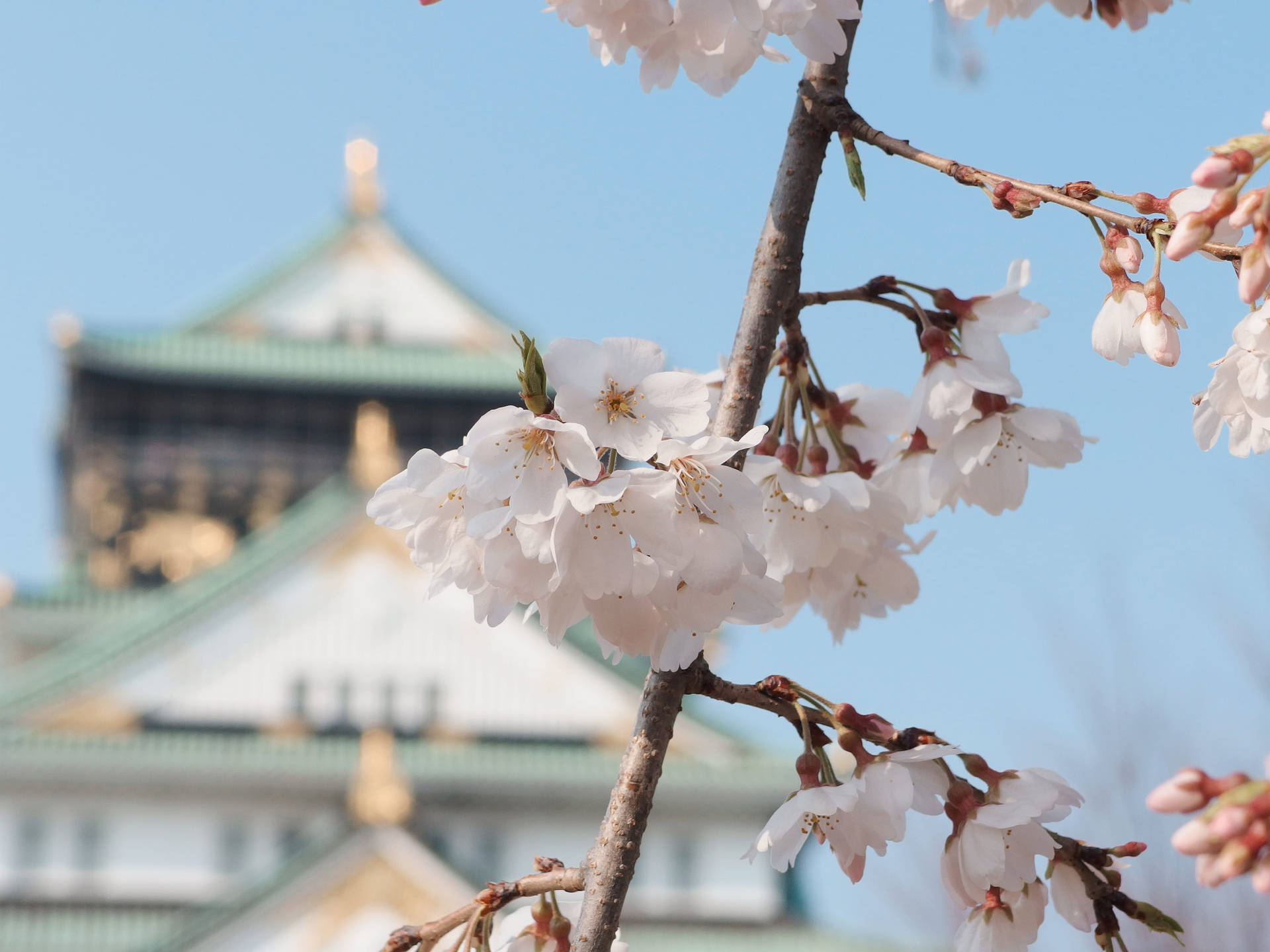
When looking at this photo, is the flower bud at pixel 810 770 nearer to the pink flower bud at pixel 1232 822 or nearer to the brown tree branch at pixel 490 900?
the brown tree branch at pixel 490 900

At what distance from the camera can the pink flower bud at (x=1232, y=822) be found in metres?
0.93

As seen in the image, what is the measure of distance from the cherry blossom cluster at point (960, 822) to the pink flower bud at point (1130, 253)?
52cm

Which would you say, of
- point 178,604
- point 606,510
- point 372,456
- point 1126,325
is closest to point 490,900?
point 606,510

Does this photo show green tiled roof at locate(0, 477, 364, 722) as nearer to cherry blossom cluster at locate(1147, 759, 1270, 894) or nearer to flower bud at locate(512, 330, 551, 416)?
flower bud at locate(512, 330, 551, 416)

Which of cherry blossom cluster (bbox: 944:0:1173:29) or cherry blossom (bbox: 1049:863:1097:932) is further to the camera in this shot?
cherry blossom cluster (bbox: 944:0:1173:29)

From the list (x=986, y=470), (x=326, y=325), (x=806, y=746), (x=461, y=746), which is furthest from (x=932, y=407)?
(x=326, y=325)

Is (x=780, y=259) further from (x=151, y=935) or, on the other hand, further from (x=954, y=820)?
(x=151, y=935)

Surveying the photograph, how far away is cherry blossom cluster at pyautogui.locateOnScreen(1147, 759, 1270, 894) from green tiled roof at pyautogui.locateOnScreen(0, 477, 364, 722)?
15628mm

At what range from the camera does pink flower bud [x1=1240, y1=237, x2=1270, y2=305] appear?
1156mm

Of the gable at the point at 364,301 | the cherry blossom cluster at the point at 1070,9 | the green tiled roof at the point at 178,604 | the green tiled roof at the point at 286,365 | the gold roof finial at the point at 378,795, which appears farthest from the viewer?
the gable at the point at 364,301

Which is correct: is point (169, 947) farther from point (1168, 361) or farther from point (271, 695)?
point (1168, 361)

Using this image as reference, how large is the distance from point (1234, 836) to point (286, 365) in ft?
63.8

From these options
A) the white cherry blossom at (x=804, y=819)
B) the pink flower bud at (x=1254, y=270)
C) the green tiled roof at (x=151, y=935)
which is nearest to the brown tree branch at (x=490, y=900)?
the white cherry blossom at (x=804, y=819)

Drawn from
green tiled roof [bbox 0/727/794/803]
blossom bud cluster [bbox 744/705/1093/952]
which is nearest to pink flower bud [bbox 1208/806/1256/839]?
blossom bud cluster [bbox 744/705/1093/952]
